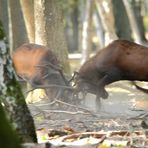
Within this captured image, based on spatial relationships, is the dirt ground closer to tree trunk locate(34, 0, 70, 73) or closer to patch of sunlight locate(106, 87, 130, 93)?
patch of sunlight locate(106, 87, 130, 93)

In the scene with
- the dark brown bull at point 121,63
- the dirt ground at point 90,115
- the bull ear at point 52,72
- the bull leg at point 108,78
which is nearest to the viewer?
the dirt ground at point 90,115

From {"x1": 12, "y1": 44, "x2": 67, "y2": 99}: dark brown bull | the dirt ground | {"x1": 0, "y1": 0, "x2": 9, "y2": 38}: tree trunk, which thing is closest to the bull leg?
the dirt ground

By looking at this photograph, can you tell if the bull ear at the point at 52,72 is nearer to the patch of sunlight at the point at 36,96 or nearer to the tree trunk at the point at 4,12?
the patch of sunlight at the point at 36,96

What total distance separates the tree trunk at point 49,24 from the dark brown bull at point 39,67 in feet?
3.89

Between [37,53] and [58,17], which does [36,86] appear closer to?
[37,53]

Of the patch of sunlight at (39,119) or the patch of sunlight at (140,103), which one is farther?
the patch of sunlight at (140,103)

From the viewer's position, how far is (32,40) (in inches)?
431

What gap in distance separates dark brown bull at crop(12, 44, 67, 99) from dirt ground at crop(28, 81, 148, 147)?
1.18 ft

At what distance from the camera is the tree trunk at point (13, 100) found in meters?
5.42

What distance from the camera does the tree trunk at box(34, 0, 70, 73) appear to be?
1020 centimetres

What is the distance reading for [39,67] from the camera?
28.9ft

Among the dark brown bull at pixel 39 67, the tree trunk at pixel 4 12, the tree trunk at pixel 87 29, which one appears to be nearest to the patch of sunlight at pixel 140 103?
the dark brown bull at pixel 39 67

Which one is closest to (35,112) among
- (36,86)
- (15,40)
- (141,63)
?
(36,86)

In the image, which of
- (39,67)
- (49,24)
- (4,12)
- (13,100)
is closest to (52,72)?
(39,67)
